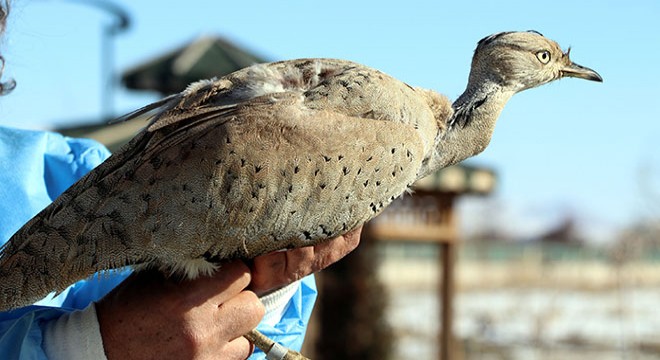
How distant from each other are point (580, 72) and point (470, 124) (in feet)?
1.86

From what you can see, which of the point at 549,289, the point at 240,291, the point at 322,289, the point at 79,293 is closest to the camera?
the point at 240,291

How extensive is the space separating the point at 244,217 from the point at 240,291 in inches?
9.0

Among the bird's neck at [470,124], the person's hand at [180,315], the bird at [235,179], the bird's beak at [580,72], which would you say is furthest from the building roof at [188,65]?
the person's hand at [180,315]

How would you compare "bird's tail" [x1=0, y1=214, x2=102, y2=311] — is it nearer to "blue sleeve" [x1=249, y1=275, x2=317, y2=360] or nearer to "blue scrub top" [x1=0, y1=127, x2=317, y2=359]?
"blue scrub top" [x1=0, y1=127, x2=317, y2=359]

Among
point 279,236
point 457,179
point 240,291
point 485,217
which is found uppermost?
point 279,236

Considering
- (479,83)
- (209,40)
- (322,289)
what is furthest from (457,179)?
(479,83)

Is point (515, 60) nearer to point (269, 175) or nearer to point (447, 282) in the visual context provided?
point (269, 175)

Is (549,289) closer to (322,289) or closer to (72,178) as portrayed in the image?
(322,289)

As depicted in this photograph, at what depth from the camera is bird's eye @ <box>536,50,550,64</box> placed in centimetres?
305

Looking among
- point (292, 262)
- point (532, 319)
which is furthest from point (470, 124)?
point (532, 319)

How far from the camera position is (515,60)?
9.82 ft

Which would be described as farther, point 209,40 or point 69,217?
point 209,40

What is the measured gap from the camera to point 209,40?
9.39m

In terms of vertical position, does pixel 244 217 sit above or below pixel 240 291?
above
